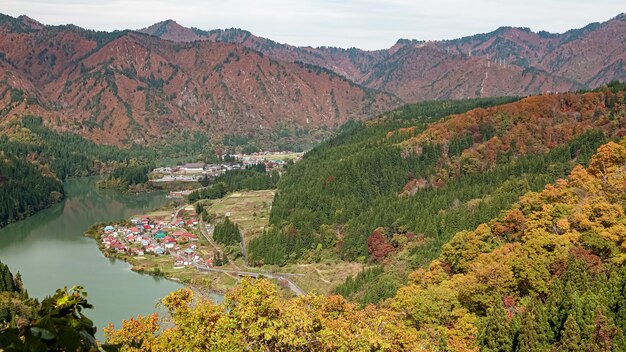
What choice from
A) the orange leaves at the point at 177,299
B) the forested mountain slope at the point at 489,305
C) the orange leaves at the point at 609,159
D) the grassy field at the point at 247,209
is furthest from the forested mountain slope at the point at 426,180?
the orange leaves at the point at 177,299

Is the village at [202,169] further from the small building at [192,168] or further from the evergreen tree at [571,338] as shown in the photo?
the evergreen tree at [571,338]

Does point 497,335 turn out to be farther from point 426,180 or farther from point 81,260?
point 426,180

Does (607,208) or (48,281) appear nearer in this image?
(607,208)

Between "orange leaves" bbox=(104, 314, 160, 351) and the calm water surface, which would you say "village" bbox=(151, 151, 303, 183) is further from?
"orange leaves" bbox=(104, 314, 160, 351)

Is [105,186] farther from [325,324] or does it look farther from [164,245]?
[325,324]

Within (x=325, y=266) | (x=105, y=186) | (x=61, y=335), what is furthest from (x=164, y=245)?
(x=61, y=335)

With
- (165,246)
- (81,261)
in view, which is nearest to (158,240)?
(165,246)
